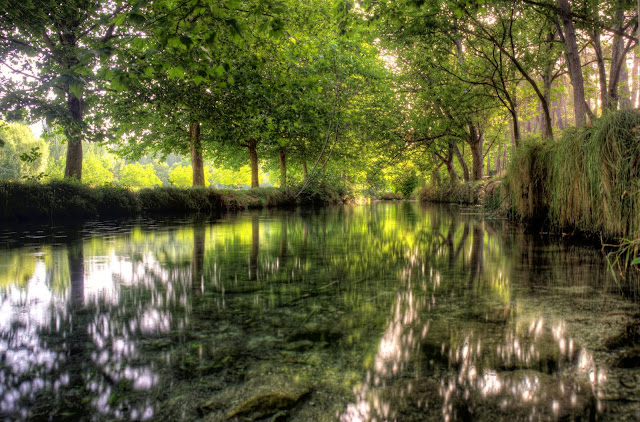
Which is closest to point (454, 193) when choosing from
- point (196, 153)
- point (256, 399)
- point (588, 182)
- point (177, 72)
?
point (196, 153)

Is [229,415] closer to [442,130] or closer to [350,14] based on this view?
[350,14]

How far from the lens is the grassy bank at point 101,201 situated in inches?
298

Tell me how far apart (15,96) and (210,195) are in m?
5.66

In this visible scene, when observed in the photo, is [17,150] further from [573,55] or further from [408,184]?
[573,55]

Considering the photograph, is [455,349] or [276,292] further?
[276,292]

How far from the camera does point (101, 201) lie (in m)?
9.02

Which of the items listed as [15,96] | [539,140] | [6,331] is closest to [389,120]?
[539,140]

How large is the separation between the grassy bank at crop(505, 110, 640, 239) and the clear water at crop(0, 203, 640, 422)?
35.1 inches

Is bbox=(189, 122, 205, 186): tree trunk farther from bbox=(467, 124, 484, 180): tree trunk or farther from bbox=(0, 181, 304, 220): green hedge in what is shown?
bbox=(467, 124, 484, 180): tree trunk

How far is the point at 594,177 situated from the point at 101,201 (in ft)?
32.6

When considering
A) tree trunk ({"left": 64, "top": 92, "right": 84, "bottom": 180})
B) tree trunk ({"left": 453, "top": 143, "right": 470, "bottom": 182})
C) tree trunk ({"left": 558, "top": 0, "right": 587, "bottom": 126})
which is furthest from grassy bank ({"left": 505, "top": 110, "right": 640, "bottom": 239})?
tree trunk ({"left": 453, "top": 143, "right": 470, "bottom": 182})

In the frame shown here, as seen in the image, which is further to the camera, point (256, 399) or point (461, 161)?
point (461, 161)

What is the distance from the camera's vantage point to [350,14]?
5.39m

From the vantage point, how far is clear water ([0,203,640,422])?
38.3 inches
